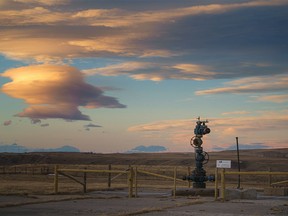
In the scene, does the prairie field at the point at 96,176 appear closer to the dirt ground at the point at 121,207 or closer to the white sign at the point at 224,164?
the dirt ground at the point at 121,207

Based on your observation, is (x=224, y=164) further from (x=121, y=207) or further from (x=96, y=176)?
(x=96, y=176)

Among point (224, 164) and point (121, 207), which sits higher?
point (224, 164)

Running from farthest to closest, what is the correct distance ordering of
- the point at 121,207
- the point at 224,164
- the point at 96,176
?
the point at 96,176 < the point at 224,164 < the point at 121,207

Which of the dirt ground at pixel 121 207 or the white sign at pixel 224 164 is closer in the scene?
the dirt ground at pixel 121 207

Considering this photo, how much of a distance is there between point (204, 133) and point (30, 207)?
12216 millimetres

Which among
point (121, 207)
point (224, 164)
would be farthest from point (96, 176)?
point (121, 207)

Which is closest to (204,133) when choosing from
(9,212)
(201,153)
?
(201,153)

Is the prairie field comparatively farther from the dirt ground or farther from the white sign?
the white sign

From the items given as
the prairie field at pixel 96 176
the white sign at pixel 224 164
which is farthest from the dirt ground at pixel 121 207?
the prairie field at pixel 96 176

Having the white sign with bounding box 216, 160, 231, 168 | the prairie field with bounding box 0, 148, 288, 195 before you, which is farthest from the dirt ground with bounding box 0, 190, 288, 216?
the prairie field with bounding box 0, 148, 288, 195

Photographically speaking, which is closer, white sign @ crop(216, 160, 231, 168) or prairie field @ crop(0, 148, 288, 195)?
white sign @ crop(216, 160, 231, 168)

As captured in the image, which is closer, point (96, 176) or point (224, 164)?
point (224, 164)

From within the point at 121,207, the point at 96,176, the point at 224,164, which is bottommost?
the point at 121,207

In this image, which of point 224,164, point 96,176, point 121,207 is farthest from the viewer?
point 96,176
